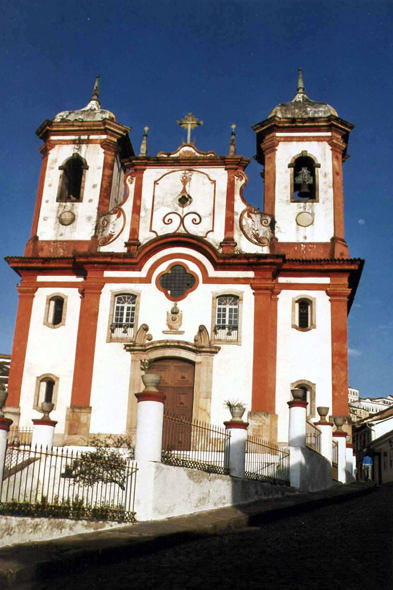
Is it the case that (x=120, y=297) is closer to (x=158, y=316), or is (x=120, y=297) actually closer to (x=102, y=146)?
(x=158, y=316)

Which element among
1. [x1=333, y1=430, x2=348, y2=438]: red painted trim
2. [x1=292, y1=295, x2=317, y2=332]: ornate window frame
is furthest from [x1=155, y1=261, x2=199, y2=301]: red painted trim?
[x1=333, y1=430, x2=348, y2=438]: red painted trim

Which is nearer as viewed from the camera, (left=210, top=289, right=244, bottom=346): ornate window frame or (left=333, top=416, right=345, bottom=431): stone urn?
(left=333, top=416, right=345, bottom=431): stone urn

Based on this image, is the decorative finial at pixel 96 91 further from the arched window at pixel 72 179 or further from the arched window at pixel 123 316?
the arched window at pixel 123 316

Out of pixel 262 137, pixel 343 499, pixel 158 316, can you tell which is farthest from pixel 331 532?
pixel 262 137

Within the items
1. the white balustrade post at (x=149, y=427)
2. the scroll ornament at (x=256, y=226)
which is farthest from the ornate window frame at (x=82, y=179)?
the white balustrade post at (x=149, y=427)

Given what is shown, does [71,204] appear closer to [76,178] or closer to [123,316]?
[76,178]

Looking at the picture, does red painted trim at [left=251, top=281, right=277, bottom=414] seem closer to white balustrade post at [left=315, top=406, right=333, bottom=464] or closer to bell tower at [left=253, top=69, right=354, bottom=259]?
bell tower at [left=253, top=69, right=354, bottom=259]

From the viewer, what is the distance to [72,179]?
24734mm

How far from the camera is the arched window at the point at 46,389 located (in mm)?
20594

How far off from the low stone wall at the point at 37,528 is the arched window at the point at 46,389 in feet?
40.6

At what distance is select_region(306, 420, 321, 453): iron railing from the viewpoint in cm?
1540

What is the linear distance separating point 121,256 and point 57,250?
9.00 ft

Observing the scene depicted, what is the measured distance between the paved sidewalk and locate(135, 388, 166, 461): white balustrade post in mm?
990

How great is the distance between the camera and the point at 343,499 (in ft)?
48.8
